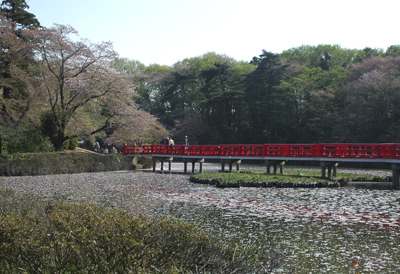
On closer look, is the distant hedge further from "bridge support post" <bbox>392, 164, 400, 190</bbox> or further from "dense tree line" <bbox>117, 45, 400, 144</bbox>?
"dense tree line" <bbox>117, 45, 400, 144</bbox>

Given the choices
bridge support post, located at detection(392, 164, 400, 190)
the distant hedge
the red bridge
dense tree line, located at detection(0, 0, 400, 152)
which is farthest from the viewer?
dense tree line, located at detection(0, 0, 400, 152)


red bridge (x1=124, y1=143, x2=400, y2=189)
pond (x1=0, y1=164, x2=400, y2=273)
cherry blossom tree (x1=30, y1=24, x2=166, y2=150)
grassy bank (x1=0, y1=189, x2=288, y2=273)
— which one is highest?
cherry blossom tree (x1=30, y1=24, x2=166, y2=150)

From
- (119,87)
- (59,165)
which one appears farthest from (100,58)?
(59,165)

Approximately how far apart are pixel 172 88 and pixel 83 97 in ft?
101

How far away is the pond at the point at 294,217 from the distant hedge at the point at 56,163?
21.4 ft

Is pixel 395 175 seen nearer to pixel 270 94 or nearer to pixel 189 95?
pixel 270 94

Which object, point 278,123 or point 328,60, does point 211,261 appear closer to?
point 278,123

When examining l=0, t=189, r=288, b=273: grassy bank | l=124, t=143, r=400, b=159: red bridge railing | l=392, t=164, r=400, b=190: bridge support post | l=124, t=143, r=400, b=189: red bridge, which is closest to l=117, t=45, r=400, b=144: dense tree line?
l=124, t=143, r=400, b=159: red bridge railing

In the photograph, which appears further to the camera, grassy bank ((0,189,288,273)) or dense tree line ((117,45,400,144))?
dense tree line ((117,45,400,144))

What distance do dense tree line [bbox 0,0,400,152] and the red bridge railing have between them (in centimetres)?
229

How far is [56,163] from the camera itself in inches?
1037

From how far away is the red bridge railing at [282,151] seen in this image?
21922mm

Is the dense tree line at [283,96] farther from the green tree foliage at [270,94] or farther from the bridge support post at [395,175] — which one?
the bridge support post at [395,175]

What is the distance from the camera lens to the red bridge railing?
21922 mm
